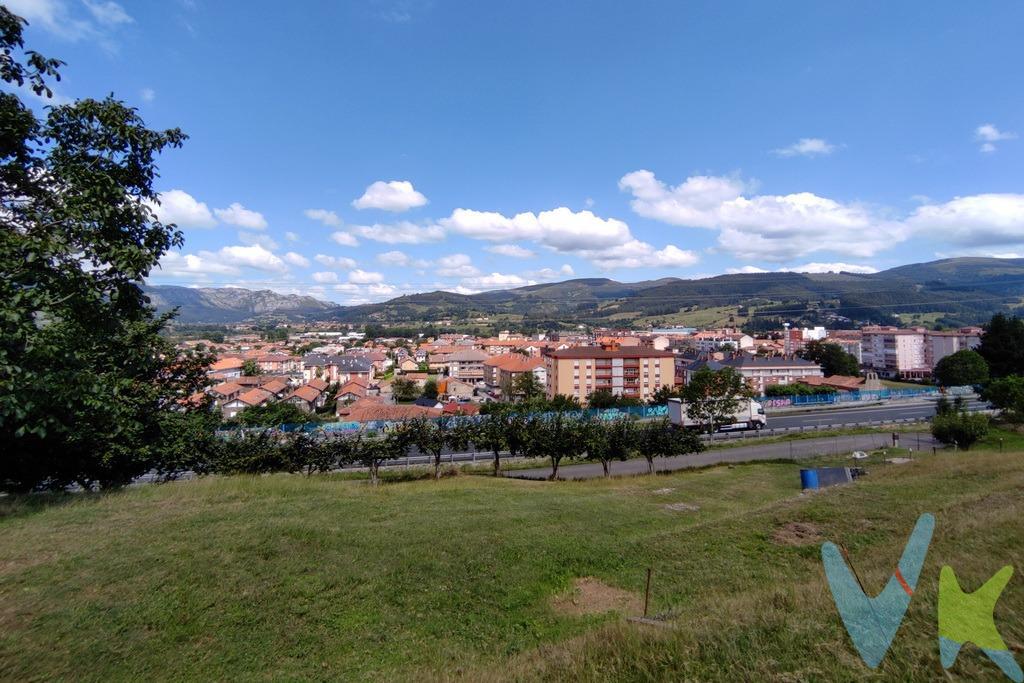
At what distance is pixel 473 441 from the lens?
97.5 feet

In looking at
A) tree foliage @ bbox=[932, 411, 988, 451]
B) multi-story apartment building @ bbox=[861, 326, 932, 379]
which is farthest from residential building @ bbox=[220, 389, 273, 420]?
multi-story apartment building @ bbox=[861, 326, 932, 379]

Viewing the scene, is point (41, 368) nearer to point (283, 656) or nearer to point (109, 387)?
point (109, 387)

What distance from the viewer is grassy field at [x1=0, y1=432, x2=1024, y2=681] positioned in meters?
5.01

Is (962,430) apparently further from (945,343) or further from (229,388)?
(945,343)

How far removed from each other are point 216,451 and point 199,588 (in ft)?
62.2

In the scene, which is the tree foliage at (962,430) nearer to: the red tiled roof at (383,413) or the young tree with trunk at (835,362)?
the red tiled roof at (383,413)

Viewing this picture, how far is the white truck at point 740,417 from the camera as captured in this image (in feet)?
163

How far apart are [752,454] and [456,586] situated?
34.5 metres

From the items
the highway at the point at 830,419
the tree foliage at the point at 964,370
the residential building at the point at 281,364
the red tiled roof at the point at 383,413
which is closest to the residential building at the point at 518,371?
the red tiled roof at the point at 383,413

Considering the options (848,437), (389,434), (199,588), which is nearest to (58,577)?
(199,588)

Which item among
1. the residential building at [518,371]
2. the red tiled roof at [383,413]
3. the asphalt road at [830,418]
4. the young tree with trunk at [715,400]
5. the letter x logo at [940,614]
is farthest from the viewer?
the residential building at [518,371]

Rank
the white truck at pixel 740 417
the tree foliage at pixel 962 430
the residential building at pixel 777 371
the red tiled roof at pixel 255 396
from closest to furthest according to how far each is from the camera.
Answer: the tree foliage at pixel 962 430 → the white truck at pixel 740 417 → the red tiled roof at pixel 255 396 → the residential building at pixel 777 371

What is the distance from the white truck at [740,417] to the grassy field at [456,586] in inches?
1386

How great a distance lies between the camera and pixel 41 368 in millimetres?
7461
